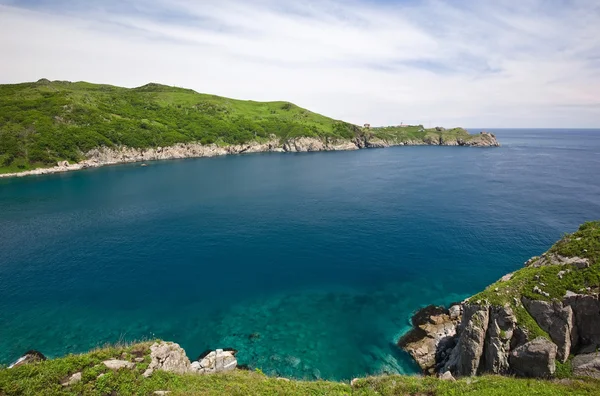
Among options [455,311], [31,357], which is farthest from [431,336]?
[31,357]

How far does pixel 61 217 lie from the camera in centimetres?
7712

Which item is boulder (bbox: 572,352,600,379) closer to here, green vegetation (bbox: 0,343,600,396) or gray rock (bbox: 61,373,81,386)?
green vegetation (bbox: 0,343,600,396)

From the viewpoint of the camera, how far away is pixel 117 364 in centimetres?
2141

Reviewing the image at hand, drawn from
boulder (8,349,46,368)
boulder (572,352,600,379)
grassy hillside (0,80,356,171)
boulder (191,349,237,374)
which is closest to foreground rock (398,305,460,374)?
boulder (572,352,600,379)

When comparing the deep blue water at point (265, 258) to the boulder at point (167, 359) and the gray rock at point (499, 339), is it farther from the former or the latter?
the boulder at point (167, 359)

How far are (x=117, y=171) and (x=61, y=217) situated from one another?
67.1m

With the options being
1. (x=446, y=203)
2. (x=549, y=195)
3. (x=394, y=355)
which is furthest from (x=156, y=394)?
(x=549, y=195)

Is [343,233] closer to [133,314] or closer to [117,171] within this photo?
[133,314]

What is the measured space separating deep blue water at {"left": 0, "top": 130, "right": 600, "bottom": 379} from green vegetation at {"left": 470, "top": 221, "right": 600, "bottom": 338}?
1245 centimetres

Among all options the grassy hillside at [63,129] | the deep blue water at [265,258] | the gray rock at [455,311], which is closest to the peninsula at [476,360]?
the gray rock at [455,311]

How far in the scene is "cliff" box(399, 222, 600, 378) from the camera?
25.2 m

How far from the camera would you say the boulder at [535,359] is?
2464 cm

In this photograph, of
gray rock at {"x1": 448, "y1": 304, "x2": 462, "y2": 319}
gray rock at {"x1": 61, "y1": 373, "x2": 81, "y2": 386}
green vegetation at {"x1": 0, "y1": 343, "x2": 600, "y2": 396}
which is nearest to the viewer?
green vegetation at {"x1": 0, "y1": 343, "x2": 600, "y2": 396}

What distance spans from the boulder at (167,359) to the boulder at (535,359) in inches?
1139
